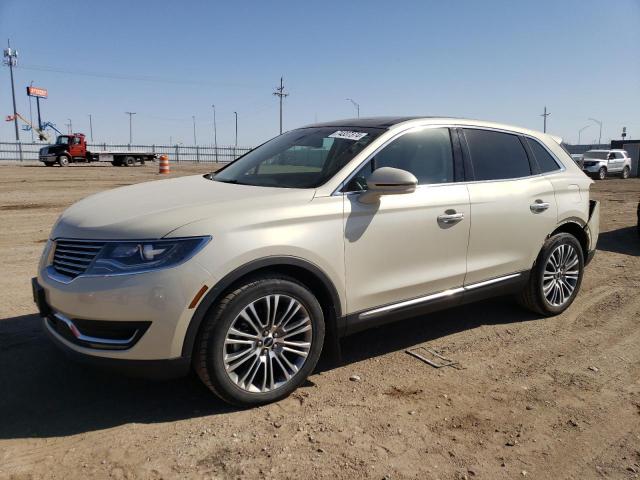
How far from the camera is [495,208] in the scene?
422cm

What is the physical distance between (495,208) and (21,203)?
11875mm

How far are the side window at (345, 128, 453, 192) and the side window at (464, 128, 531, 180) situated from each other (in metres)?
0.28

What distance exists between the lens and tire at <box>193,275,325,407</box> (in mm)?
2965

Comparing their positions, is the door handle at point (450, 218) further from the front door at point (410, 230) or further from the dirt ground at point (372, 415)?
the dirt ground at point (372, 415)

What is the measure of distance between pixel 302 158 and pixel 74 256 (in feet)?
5.89

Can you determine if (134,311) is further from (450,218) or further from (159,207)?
(450,218)

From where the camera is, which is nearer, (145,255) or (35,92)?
(145,255)

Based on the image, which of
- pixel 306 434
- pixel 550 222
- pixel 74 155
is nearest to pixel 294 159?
pixel 306 434

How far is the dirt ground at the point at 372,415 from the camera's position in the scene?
2680 millimetres

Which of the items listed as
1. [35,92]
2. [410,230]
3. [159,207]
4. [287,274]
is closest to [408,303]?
[410,230]

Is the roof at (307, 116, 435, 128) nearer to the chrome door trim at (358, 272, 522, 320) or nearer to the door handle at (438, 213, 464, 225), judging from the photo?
the door handle at (438, 213, 464, 225)

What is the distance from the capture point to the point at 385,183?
3.36m

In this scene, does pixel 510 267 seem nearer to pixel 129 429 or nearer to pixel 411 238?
pixel 411 238

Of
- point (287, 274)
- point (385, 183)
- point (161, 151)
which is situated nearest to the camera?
point (287, 274)
